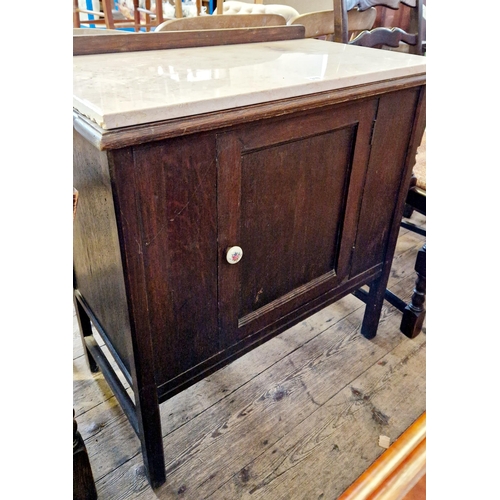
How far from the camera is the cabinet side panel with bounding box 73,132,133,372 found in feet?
2.17

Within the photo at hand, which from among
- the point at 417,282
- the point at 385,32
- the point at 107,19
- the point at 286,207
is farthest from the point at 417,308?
the point at 107,19

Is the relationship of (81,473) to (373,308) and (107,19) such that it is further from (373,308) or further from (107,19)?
(107,19)

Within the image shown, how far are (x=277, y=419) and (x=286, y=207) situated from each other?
61 cm

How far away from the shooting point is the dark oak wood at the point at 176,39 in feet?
2.93

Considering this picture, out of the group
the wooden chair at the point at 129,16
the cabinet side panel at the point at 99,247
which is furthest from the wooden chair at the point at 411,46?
the wooden chair at the point at 129,16

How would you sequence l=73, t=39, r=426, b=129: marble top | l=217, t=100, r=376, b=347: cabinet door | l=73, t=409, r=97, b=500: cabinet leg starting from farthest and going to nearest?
l=73, t=409, r=97, b=500: cabinet leg → l=217, t=100, r=376, b=347: cabinet door → l=73, t=39, r=426, b=129: marble top

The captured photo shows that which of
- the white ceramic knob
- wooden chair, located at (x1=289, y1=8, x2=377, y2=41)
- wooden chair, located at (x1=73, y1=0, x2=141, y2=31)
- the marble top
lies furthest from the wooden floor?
wooden chair, located at (x1=73, y1=0, x2=141, y2=31)

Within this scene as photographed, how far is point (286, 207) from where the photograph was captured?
868mm

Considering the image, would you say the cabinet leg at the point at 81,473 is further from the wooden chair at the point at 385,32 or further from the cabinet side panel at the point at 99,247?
the wooden chair at the point at 385,32

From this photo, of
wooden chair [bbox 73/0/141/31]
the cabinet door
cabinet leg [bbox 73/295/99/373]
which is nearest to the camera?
the cabinet door

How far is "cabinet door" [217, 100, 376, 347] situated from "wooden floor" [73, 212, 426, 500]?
34 cm

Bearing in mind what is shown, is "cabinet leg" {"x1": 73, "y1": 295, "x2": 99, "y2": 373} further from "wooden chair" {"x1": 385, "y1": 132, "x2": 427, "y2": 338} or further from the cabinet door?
"wooden chair" {"x1": 385, "y1": 132, "x2": 427, "y2": 338}
